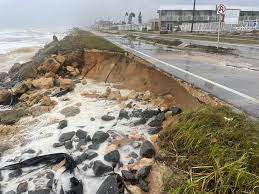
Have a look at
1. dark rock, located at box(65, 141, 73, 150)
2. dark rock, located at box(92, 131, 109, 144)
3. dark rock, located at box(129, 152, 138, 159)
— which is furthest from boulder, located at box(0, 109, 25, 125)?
dark rock, located at box(129, 152, 138, 159)

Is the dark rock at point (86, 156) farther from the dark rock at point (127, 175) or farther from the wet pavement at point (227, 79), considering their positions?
the wet pavement at point (227, 79)

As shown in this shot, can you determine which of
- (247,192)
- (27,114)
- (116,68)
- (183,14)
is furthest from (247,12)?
(247,192)

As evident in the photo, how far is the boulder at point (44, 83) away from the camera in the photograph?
15219mm

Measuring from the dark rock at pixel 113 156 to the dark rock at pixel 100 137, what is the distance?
0.87 meters

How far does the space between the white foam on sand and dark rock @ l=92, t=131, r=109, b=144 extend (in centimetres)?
14

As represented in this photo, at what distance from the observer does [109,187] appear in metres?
6.43

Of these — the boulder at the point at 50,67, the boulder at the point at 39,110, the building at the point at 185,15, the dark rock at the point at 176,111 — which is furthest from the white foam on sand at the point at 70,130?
the building at the point at 185,15

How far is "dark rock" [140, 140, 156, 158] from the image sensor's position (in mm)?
7340

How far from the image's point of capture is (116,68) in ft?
52.6

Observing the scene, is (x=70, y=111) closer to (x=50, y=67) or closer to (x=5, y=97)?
(x=5, y=97)

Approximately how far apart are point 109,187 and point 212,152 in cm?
193

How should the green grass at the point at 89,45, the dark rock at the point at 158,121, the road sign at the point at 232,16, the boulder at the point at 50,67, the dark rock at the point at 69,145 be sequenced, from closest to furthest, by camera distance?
the dark rock at the point at 69,145
the dark rock at the point at 158,121
the boulder at the point at 50,67
the green grass at the point at 89,45
the road sign at the point at 232,16

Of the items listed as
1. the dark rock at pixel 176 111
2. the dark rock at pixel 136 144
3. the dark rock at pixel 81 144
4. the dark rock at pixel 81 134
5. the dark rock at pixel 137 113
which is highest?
the dark rock at pixel 176 111

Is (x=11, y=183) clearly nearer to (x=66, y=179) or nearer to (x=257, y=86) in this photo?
(x=66, y=179)
